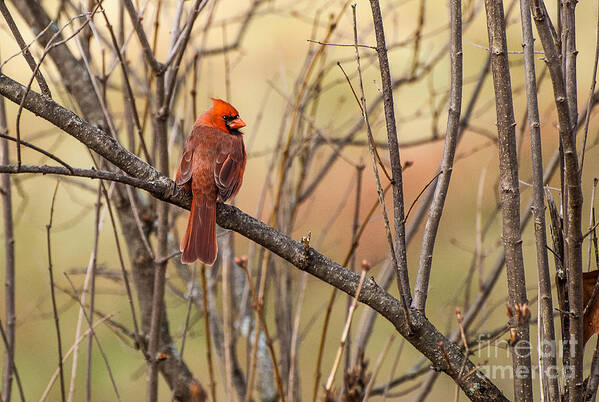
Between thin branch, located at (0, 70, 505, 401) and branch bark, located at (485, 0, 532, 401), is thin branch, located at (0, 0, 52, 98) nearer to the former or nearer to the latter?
thin branch, located at (0, 70, 505, 401)

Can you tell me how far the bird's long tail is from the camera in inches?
97.3

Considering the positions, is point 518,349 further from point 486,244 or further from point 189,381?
point 486,244

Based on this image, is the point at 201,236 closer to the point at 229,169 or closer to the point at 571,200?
the point at 229,169

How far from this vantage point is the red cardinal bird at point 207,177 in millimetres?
2492

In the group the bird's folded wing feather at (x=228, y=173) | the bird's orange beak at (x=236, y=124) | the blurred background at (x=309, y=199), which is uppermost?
the blurred background at (x=309, y=199)

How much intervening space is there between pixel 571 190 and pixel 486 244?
164 inches

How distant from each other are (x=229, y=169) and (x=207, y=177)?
16 centimetres

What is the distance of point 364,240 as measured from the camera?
13.5 feet

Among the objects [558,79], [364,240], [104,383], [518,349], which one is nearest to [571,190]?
[558,79]

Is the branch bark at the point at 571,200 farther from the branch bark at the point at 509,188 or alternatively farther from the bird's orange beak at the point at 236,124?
the bird's orange beak at the point at 236,124

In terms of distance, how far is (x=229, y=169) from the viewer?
2.81 metres

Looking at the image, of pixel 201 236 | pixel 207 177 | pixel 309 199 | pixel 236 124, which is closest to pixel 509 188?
pixel 201 236

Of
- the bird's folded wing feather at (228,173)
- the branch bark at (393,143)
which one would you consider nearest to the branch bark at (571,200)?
the branch bark at (393,143)

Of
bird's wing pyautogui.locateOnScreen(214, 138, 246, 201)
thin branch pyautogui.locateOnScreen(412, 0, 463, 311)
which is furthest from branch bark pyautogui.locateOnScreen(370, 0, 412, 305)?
bird's wing pyautogui.locateOnScreen(214, 138, 246, 201)
